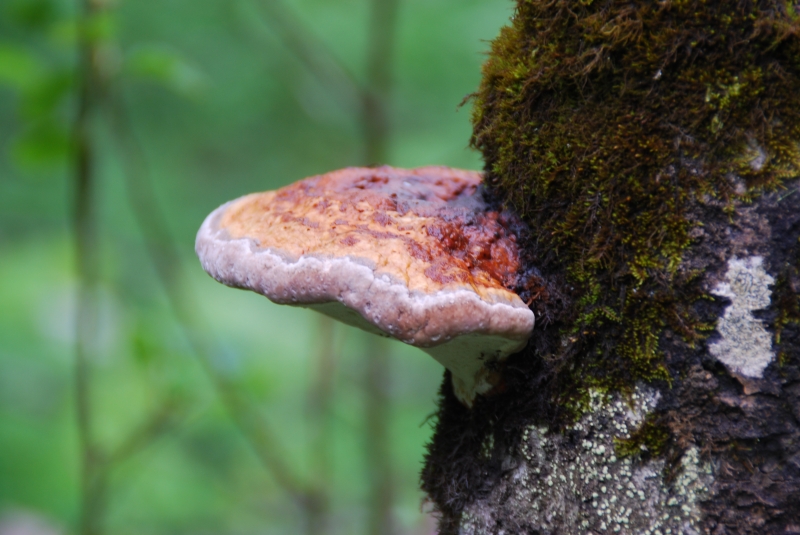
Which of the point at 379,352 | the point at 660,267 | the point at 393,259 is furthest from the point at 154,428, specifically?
the point at 660,267

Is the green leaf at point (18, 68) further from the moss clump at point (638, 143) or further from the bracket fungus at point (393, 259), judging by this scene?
the moss clump at point (638, 143)

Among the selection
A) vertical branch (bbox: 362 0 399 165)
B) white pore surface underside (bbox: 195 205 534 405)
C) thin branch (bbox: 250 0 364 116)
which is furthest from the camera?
vertical branch (bbox: 362 0 399 165)

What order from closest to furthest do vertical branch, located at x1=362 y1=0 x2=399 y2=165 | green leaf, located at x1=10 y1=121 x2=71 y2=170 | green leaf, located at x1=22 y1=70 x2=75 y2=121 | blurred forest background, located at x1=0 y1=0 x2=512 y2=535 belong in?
green leaf, located at x1=22 y1=70 x2=75 y2=121, green leaf, located at x1=10 y1=121 x2=71 y2=170, blurred forest background, located at x1=0 y1=0 x2=512 y2=535, vertical branch, located at x1=362 y1=0 x2=399 y2=165

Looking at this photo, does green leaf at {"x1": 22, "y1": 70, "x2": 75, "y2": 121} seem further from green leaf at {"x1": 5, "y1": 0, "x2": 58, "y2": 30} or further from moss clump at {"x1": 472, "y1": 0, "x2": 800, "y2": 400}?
moss clump at {"x1": 472, "y1": 0, "x2": 800, "y2": 400}

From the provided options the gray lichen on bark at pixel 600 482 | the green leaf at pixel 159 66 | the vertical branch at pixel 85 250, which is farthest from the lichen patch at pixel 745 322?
the vertical branch at pixel 85 250

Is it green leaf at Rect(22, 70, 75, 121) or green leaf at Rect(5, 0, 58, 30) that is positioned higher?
green leaf at Rect(5, 0, 58, 30)

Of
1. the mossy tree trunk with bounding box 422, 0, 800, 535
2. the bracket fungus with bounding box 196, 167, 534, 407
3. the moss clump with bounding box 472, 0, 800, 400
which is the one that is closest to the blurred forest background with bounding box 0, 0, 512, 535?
the bracket fungus with bounding box 196, 167, 534, 407

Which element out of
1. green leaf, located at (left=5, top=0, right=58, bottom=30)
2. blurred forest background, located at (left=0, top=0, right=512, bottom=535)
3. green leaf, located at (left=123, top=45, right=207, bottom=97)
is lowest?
blurred forest background, located at (left=0, top=0, right=512, bottom=535)

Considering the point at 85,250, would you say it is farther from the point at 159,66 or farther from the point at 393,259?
the point at 393,259
